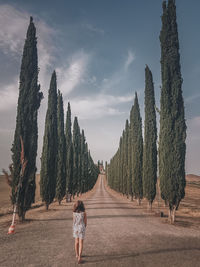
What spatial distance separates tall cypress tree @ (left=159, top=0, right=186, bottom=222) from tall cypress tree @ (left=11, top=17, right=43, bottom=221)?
874 cm

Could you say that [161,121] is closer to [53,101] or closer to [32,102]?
[32,102]

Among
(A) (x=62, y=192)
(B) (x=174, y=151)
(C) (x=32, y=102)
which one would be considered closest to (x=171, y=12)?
(B) (x=174, y=151)

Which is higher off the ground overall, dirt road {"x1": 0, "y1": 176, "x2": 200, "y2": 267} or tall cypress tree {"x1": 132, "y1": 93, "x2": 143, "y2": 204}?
tall cypress tree {"x1": 132, "y1": 93, "x2": 143, "y2": 204}

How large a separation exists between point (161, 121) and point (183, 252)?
30.3 ft

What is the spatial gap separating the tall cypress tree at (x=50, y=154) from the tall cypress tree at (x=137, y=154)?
10.7m

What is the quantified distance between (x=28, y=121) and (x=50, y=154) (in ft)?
21.7

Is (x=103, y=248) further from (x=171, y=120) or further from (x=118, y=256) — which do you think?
(x=171, y=120)

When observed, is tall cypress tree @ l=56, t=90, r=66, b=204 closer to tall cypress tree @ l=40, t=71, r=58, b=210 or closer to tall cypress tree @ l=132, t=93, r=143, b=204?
tall cypress tree @ l=40, t=71, r=58, b=210

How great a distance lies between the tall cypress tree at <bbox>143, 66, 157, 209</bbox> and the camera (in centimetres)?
1902

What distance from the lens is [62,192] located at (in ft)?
78.7

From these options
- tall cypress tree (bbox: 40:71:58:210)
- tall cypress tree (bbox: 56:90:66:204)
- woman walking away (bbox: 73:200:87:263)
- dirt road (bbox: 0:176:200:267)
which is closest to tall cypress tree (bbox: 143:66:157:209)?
tall cypress tree (bbox: 40:71:58:210)

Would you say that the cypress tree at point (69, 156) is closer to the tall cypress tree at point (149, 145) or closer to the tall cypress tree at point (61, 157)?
the tall cypress tree at point (61, 157)

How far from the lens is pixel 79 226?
562 centimetres

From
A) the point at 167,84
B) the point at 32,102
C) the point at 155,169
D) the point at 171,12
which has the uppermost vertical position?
the point at 171,12
